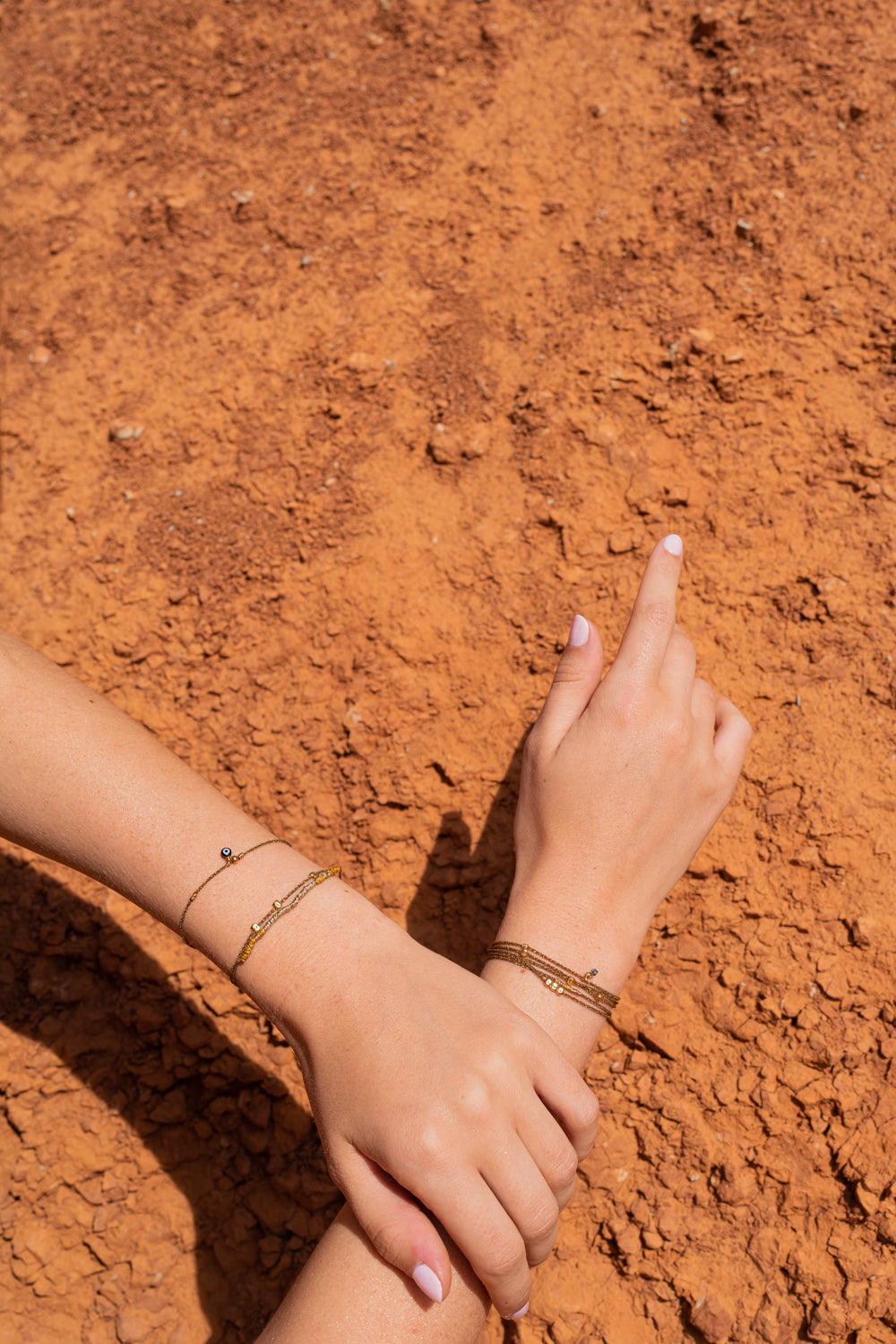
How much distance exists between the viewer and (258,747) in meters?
1.76

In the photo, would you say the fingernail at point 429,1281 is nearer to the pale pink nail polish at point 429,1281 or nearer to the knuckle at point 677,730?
the pale pink nail polish at point 429,1281

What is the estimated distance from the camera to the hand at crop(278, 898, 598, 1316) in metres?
1.05

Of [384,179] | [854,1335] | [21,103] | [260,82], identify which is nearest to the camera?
[854,1335]

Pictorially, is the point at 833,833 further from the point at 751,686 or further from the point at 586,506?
the point at 586,506

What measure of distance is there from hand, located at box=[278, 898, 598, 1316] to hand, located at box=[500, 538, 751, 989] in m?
0.20

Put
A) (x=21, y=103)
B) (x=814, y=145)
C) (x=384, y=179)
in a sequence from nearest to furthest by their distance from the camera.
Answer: (x=814, y=145), (x=384, y=179), (x=21, y=103)

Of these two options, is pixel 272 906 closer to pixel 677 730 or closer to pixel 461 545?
pixel 677 730

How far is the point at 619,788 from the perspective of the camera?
4.30 ft

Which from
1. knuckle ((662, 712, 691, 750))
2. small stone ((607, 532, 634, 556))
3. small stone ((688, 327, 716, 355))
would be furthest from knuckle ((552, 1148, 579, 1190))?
small stone ((688, 327, 716, 355))

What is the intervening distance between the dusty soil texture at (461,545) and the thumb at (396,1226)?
517 mm

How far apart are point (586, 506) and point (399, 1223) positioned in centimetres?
130

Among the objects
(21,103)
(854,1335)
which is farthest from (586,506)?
(21,103)

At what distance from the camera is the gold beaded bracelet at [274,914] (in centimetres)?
119

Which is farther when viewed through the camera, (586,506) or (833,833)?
(586,506)
